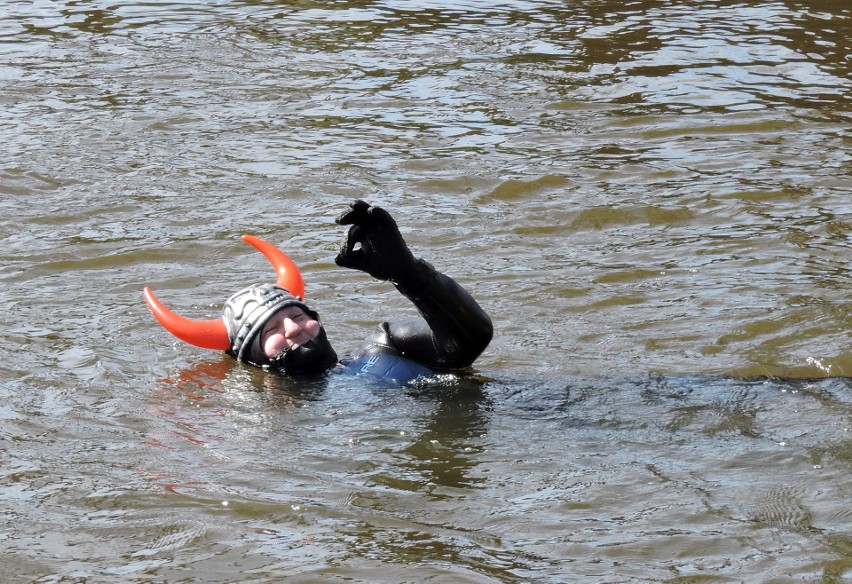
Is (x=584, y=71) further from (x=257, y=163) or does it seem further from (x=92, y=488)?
(x=92, y=488)

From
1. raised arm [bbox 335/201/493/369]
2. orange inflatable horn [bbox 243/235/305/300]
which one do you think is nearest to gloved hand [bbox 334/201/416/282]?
raised arm [bbox 335/201/493/369]

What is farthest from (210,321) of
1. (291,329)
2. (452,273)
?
(452,273)

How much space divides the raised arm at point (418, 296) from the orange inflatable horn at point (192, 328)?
0.90 m

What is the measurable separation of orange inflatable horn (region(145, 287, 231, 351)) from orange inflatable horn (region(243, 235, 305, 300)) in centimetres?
44

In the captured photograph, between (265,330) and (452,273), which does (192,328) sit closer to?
(265,330)

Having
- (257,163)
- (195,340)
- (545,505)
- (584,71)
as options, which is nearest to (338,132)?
(257,163)

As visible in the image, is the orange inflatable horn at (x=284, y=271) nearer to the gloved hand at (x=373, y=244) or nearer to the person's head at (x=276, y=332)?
the person's head at (x=276, y=332)

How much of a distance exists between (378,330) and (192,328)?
106 centimetres

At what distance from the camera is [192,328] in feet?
23.8

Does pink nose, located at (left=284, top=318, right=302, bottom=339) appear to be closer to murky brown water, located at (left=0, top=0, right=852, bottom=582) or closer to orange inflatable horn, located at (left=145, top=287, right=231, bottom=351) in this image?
murky brown water, located at (left=0, top=0, right=852, bottom=582)

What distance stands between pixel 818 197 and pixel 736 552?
5555 millimetres

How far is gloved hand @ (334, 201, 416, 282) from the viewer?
648 cm

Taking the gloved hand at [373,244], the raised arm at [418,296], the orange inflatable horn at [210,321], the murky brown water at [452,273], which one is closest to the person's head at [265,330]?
the orange inflatable horn at [210,321]

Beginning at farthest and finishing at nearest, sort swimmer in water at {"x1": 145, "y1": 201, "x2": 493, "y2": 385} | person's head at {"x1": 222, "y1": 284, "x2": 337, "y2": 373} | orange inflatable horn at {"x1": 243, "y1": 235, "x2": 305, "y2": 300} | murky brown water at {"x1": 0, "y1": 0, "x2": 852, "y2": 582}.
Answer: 1. orange inflatable horn at {"x1": 243, "y1": 235, "x2": 305, "y2": 300}
2. person's head at {"x1": 222, "y1": 284, "x2": 337, "y2": 373}
3. swimmer in water at {"x1": 145, "y1": 201, "x2": 493, "y2": 385}
4. murky brown water at {"x1": 0, "y1": 0, "x2": 852, "y2": 582}
